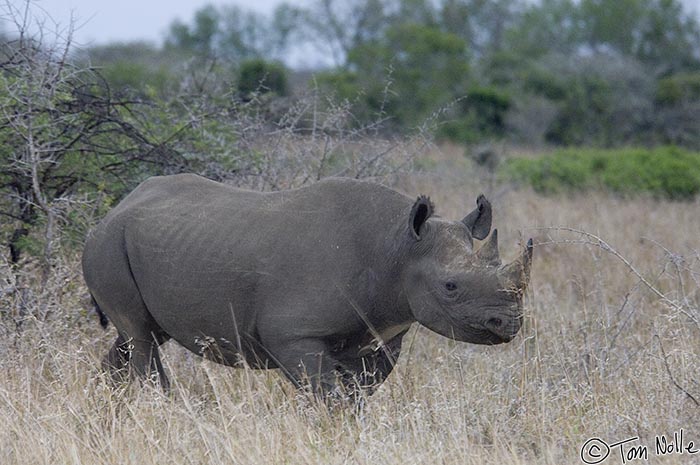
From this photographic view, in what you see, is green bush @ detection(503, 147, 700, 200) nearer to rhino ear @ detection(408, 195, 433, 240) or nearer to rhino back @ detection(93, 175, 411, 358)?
rhino back @ detection(93, 175, 411, 358)

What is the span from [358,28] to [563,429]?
54.4m

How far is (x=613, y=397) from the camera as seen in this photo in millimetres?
6082

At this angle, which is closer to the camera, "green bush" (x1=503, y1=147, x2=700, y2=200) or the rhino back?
the rhino back

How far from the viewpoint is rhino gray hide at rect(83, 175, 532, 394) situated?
5.60m

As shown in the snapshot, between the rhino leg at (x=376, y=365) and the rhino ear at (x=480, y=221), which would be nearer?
the rhino ear at (x=480, y=221)

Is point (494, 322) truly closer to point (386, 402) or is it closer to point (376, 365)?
point (376, 365)

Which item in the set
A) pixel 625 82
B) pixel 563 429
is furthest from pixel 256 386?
pixel 625 82

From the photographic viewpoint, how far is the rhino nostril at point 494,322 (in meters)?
5.38

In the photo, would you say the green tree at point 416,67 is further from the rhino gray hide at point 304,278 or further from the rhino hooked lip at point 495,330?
the rhino hooked lip at point 495,330

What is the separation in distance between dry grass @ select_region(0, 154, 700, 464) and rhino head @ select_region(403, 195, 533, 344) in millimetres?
385

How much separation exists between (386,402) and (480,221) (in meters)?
1.15

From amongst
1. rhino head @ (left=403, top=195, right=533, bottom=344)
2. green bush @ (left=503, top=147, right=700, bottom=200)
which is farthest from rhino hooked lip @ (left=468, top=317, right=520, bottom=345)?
green bush @ (left=503, top=147, right=700, bottom=200)
